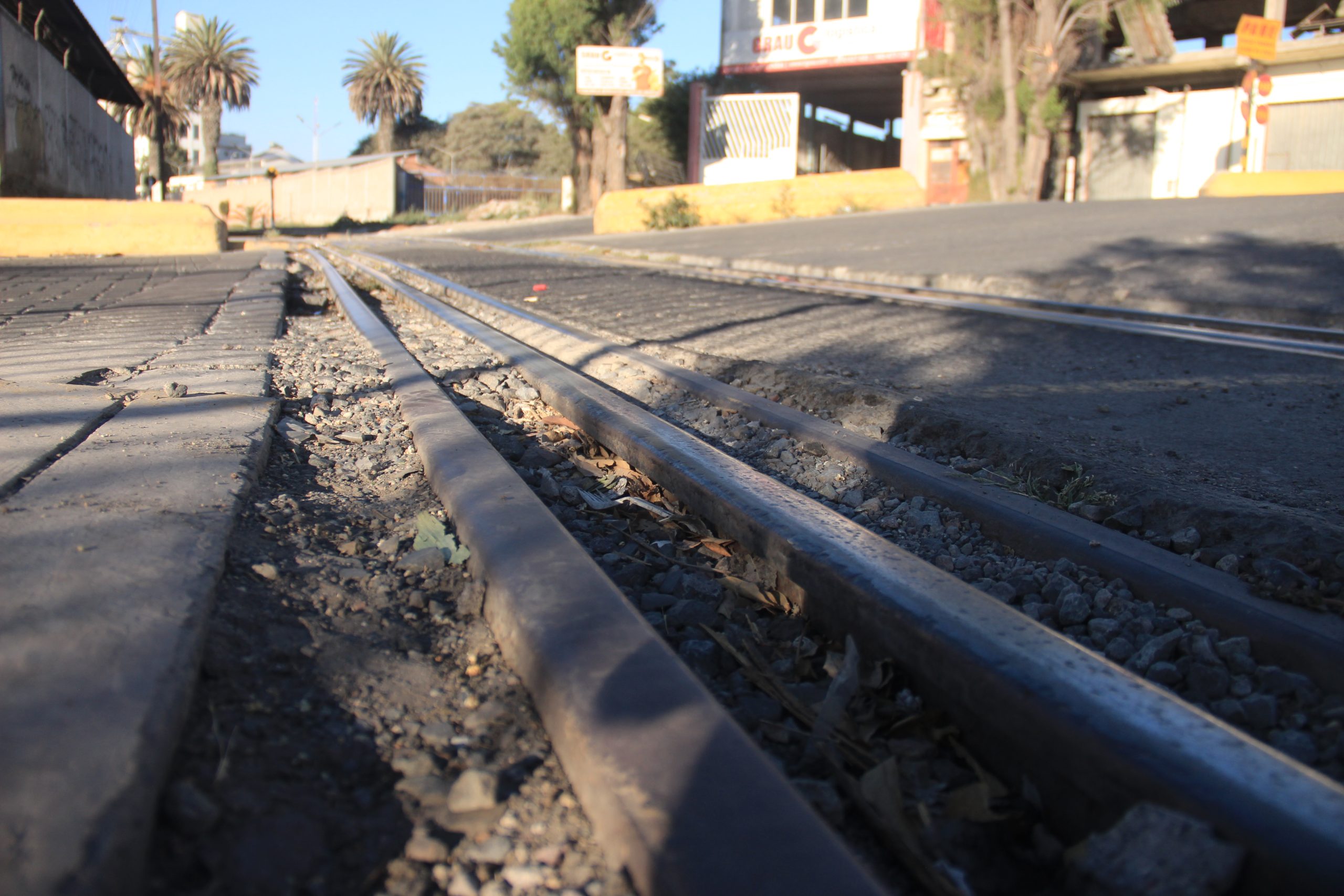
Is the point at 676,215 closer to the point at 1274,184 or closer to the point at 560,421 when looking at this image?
the point at 1274,184

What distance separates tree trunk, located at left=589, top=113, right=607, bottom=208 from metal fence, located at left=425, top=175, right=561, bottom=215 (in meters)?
11.5

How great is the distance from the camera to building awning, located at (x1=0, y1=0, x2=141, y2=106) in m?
19.5

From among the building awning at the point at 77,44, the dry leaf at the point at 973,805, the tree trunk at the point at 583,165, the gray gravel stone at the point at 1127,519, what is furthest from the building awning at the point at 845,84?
the dry leaf at the point at 973,805

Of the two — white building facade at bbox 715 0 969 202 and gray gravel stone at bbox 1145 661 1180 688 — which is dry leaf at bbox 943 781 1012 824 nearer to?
gray gravel stone at bbox 1145 661 1180 688

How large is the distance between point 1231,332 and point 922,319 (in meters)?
1.75

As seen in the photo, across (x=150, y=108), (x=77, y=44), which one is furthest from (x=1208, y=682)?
(x=150, y=108)

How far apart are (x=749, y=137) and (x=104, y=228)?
2172cm

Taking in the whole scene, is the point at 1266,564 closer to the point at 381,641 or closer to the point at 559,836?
the point at 559,836

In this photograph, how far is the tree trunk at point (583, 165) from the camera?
36.9 meters

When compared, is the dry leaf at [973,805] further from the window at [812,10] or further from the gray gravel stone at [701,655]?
the window at [812,10]

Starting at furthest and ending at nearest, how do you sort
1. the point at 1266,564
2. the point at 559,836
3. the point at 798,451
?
the point at 798,451 < the point at 1266,564 < the point at 559,836

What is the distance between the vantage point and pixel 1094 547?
188 centimetres

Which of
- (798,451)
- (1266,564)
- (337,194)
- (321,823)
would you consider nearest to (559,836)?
(321,823)

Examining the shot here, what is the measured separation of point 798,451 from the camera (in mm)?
2869
